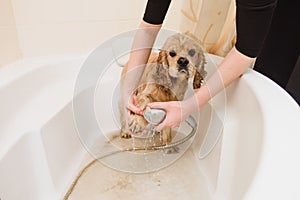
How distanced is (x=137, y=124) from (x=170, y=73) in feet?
0.65

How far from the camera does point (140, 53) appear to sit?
0.97 meters

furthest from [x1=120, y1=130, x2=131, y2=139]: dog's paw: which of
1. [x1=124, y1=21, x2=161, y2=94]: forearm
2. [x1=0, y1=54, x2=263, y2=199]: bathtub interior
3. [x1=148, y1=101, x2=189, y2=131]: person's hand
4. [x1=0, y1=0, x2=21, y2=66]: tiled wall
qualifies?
[x1=0, y1=0, x2=21, y2=66]: tiled wall

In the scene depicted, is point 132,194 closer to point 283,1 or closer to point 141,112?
point 141,112

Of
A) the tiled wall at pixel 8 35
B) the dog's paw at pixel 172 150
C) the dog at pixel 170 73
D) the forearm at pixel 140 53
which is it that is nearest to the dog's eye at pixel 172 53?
the dog at pixel 170 73

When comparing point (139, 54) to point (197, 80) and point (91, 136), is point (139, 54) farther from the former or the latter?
point (91, 136)

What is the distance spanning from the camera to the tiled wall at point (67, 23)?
3.98ft

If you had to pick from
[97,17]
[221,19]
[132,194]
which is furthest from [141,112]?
[97,17]

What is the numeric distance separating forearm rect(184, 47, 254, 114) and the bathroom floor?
0.32m

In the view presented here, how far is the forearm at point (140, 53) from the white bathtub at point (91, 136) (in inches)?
9.3

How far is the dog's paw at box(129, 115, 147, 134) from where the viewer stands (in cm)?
92

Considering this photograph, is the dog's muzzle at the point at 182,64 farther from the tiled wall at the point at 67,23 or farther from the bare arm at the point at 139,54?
the tiled wall at the point at 67,23

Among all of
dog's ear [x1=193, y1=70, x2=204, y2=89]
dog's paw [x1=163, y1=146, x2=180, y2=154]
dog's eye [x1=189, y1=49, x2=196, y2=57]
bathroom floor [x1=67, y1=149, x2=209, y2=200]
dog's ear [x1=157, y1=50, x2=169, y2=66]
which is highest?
dog's eye [x1=189, y1=49, x2=196, y2=57]

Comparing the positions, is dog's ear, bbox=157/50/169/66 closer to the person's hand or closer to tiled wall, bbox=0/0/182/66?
the person's hand

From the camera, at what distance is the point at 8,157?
77 cm
